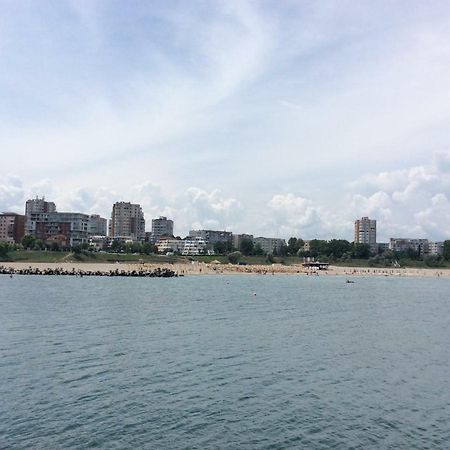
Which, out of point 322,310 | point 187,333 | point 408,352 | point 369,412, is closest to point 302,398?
point 369,412

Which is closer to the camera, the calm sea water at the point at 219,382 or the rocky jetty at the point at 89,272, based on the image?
the calm sea water at the point at 219,382

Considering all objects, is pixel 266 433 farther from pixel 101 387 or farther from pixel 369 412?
pixel 101 387

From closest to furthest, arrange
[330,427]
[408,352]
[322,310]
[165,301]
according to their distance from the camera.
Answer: [330,427]
[408,352]
[322,310]
[165,301]

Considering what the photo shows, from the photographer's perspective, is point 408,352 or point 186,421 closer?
point 186,421

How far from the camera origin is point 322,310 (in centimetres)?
7862

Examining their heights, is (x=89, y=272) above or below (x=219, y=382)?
above

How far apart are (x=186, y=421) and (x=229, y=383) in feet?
24.1

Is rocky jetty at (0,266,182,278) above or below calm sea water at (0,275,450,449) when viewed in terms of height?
above

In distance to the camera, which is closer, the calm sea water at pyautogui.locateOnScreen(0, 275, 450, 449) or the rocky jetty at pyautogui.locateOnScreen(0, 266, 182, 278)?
the calm sea water at pyautogui.locateOnScreen(0, 275, 450, 449)

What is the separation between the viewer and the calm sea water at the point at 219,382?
24719 millimetres

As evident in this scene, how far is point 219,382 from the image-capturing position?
109ft

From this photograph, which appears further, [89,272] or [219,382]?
[89,272]

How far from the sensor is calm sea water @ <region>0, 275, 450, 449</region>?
24.7 metres

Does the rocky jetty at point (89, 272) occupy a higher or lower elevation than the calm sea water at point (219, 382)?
higher
